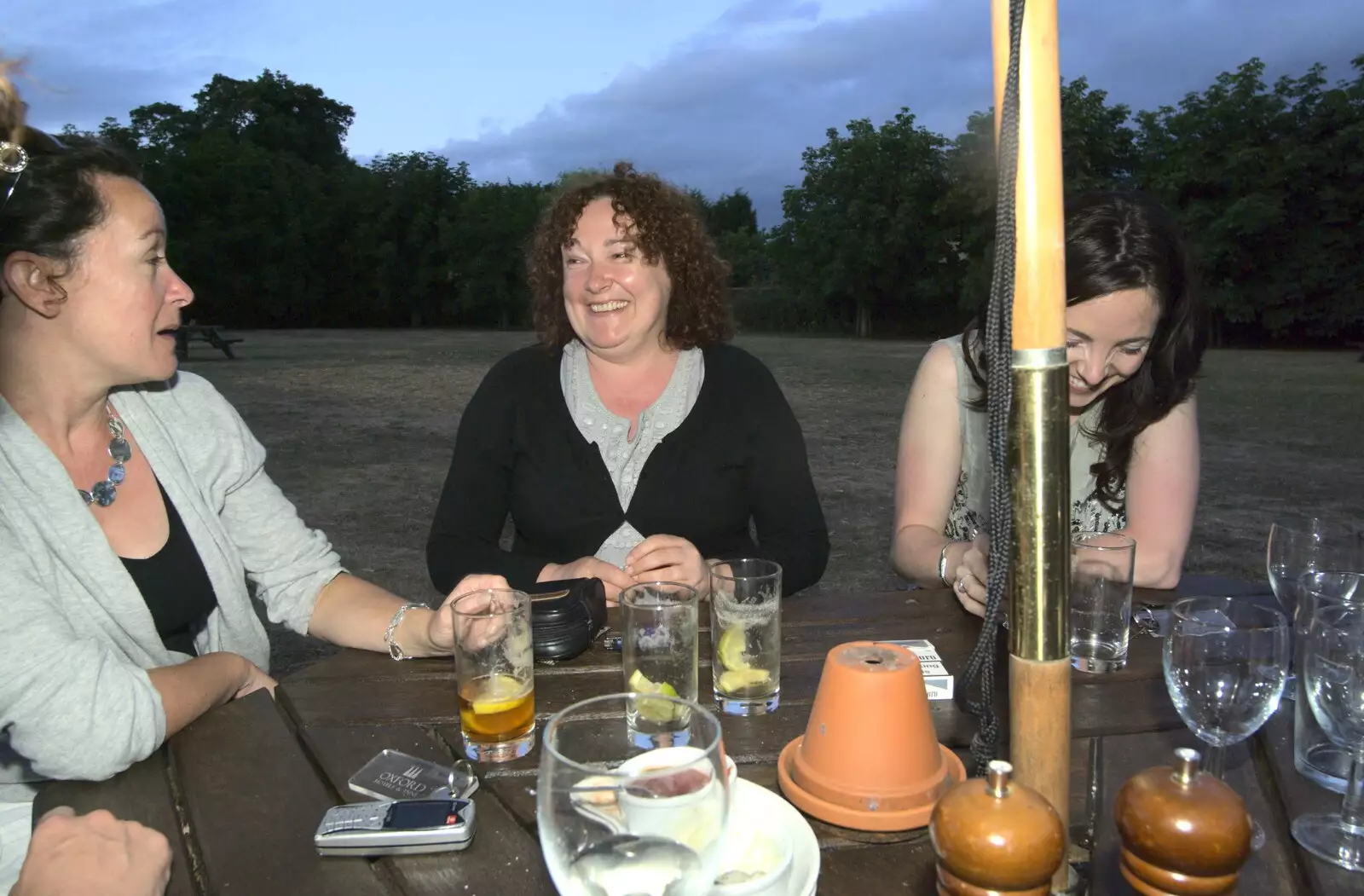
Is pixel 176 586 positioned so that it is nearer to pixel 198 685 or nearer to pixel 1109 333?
pixel 198 685

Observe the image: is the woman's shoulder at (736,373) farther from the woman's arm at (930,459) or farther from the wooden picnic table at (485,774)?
the wooden picnic table at (485,774)

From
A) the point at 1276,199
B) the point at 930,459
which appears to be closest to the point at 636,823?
the point at 930,459

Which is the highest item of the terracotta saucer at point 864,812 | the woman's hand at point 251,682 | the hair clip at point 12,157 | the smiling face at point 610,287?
the hair clip at point 12,157

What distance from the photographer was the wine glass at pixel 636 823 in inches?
27.7

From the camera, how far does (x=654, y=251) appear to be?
2.87 m

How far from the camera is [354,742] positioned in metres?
1.34

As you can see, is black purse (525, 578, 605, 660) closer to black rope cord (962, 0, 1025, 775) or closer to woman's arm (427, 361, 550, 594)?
woman's arm (427, 361, 550, 594)

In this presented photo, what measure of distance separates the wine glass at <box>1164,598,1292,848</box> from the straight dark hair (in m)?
1.15

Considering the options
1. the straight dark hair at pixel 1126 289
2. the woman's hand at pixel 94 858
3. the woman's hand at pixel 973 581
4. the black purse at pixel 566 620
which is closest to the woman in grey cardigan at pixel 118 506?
the black purse at pixel 566 620

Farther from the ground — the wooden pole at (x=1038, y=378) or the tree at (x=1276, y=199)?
the tree at (x=1276, y=199)

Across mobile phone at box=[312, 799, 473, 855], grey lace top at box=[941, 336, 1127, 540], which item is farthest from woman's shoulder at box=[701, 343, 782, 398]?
mobile phone at box=[312, 799, 473, 855]

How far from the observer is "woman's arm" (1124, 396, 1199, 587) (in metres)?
2.28

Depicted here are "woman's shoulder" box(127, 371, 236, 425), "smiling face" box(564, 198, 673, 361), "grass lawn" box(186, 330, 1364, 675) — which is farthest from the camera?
"grass lawn" box(186, 330, 1364, 675)

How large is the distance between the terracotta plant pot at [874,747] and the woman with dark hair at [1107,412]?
35.6 inches
